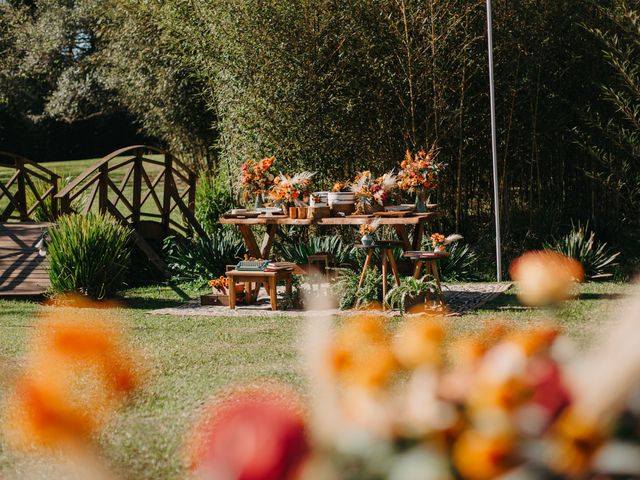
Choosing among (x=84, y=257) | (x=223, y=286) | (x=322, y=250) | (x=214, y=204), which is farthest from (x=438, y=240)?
(x=214, y=204)

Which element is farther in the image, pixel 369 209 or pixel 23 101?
pixel 23 101

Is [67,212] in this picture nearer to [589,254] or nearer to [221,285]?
[221,285]

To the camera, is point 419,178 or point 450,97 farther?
point 450,97

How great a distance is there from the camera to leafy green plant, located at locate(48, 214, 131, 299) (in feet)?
28.2

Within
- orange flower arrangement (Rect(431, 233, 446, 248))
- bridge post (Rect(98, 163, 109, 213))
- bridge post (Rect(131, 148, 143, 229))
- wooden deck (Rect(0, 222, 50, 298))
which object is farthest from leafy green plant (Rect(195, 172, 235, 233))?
orange flower arrangement (Rect(431, 233, 446, 248))

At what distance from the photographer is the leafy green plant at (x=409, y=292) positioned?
24.6ft

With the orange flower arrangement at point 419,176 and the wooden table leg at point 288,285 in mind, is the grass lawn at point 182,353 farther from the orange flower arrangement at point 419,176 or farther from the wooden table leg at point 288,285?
the orange flower arrangement at point 419,176

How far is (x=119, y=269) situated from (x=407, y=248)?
9.07 feet

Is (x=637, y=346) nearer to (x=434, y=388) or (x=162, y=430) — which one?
(x=434, y=388)

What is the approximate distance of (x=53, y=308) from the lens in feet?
27.0

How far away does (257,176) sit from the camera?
8.84m

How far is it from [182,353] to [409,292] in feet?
7.25

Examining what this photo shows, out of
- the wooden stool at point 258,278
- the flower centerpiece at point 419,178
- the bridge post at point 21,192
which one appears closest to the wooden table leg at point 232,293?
the wooden stool at point 258,278

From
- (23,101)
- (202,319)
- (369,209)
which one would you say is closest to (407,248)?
(369,209)
